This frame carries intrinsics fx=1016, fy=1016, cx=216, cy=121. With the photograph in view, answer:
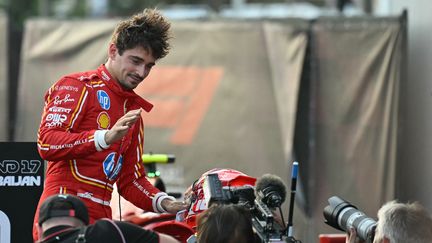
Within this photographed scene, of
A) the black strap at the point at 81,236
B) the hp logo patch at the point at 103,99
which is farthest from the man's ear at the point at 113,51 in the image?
the black strap at the point at 81,236

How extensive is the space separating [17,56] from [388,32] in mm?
4341

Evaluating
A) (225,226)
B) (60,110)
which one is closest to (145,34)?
(60,110)

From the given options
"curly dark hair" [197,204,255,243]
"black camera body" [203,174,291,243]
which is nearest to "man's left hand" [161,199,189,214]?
"black camera body" [203,174,291,243]

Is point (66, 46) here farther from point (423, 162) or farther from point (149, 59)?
point (149, 59)

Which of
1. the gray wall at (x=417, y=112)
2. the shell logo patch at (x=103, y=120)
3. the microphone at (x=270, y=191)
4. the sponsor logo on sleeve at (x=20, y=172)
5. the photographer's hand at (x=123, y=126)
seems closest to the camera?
the photographer's hand at (x=123, y=126)

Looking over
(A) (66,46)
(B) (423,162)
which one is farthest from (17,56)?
(B) (423,162)

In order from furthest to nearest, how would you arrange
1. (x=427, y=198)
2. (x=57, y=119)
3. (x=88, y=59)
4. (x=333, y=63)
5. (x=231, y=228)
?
(x=88, y=59)
(x=333, y=63)
(x=427, y=198)
(x=57, y=119)
(x=231, y=228)

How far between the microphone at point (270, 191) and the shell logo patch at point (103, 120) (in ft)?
2.99

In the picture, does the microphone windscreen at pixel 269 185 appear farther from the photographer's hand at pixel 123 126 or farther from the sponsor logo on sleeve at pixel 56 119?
the sponsor logo on sleeve at pixel 56 119

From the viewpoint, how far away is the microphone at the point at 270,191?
5488 mm

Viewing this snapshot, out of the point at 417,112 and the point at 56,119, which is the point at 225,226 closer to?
the point at 56,119

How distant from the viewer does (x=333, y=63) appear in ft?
36.0

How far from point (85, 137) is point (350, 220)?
147cm

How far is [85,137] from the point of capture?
16.6 ft
